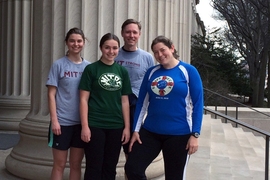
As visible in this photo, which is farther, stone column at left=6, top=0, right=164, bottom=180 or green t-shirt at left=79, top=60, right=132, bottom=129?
stone column at left=6, top=0, right=164, bottom=180

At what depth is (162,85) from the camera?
383 cm

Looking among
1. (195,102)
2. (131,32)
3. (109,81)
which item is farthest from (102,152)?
(131,32)

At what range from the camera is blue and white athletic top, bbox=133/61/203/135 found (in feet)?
12.5

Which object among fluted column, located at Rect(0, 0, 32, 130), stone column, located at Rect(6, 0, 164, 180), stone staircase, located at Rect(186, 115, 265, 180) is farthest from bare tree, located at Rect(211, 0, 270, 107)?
stone column, located at Rect(6, 0, 164, 180)

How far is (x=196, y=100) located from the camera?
3.85m

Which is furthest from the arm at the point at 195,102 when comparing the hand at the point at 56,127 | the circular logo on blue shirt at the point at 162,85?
the hand at the point at 56,127

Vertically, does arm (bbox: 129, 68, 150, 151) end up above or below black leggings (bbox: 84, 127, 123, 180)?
above

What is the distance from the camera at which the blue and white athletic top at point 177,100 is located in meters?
3.81

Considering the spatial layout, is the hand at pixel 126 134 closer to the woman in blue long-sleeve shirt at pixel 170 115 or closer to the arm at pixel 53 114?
the woman in blue long-sleeve shirt at pixel 170 115

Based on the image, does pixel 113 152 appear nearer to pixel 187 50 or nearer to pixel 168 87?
pixel 168 87

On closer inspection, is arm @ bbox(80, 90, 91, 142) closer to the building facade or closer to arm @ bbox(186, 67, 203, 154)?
arm @ bbox(186, 67, 203, 154)

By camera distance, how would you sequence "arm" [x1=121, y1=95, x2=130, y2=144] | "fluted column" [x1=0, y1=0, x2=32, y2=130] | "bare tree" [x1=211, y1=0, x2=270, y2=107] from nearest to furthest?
"arm" [x1=121, y1=95, x2=130, y2=144], "fluted column" [x1=0, y1=0, x2=32, y2=130], "bare tree" [x1=211, y1=0, x2=270, y2=107]

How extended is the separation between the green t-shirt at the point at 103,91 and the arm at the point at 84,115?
6cm

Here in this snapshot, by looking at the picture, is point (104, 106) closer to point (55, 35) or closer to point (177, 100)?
point (177, 100)
